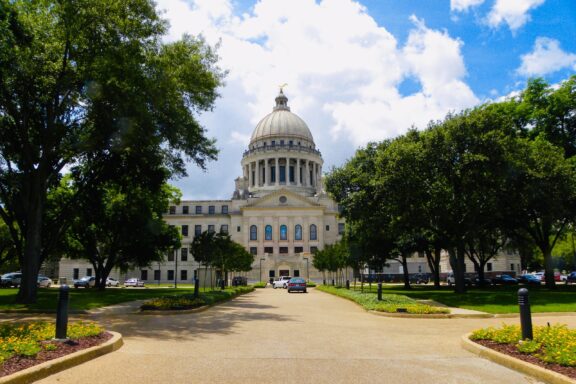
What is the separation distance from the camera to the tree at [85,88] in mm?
20797

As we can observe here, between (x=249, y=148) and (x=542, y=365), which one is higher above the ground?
(x=249, y=148)

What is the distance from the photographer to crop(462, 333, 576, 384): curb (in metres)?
7.46

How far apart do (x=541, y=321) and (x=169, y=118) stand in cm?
1743

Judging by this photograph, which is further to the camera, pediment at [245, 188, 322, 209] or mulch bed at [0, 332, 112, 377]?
pediment at [245, 188, 322, 209]

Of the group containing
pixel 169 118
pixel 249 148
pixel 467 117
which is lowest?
pixel 169 118

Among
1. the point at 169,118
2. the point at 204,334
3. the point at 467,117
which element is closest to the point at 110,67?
the point at 169,118

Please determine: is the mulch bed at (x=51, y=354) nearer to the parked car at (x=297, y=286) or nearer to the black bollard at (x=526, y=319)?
the black bollard at (x=526, y=319)

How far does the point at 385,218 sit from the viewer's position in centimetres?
3231

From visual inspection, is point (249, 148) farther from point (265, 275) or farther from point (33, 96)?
point (33, 96)

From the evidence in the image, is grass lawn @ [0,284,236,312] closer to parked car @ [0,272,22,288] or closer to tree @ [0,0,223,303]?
tree @ [0,0,223,303]

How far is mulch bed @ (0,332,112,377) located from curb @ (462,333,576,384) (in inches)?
314

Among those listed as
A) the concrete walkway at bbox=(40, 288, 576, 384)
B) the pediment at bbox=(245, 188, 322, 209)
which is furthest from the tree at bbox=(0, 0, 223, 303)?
the pediment at bbox=(245, 188, 322, 209)

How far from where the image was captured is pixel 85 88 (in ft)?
75.6

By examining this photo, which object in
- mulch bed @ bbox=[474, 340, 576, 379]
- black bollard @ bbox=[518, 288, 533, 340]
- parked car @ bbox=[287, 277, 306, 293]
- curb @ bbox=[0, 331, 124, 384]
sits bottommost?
parked car @ bbox=[287, 277, 306, 293]
